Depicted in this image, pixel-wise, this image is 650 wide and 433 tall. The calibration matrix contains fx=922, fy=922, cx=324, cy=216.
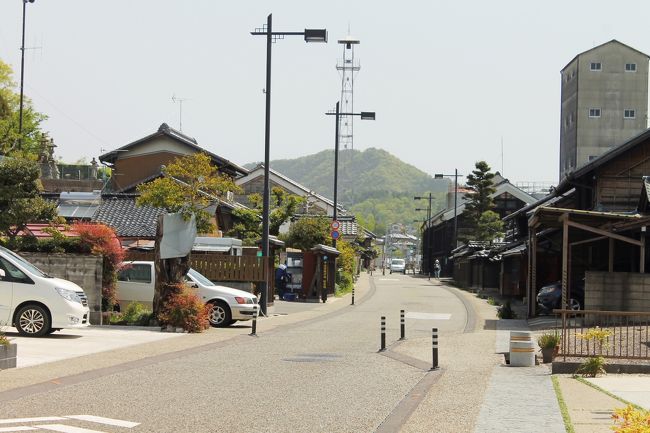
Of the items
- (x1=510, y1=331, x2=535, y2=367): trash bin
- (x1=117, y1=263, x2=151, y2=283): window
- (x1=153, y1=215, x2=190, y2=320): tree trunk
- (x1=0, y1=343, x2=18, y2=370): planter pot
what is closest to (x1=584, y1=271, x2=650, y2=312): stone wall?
(x1=510, y1=331, x2=535, y2=367): trash bin

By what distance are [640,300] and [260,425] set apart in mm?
18865

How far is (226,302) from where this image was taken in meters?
25.6

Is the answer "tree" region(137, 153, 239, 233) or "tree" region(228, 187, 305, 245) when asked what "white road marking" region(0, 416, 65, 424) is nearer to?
"tree" region(137, 153, 239, 233)

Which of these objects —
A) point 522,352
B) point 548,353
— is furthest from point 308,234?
point 522,352

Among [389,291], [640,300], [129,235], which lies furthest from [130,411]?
[389,291]

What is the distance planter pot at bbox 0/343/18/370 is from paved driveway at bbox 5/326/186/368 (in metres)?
0.40

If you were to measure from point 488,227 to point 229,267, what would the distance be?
137 feet

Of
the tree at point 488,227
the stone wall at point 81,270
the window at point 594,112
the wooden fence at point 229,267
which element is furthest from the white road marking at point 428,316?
the window at point 594,112

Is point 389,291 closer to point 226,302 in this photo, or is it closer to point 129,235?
point 129,235

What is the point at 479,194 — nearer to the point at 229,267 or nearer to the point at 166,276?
the point at 229,267

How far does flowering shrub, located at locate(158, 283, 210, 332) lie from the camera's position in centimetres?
2372

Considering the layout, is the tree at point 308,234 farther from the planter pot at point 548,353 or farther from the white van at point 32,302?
the planter pot at point 548,353

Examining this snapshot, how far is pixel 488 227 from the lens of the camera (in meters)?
70.6

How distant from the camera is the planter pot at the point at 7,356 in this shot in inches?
555
